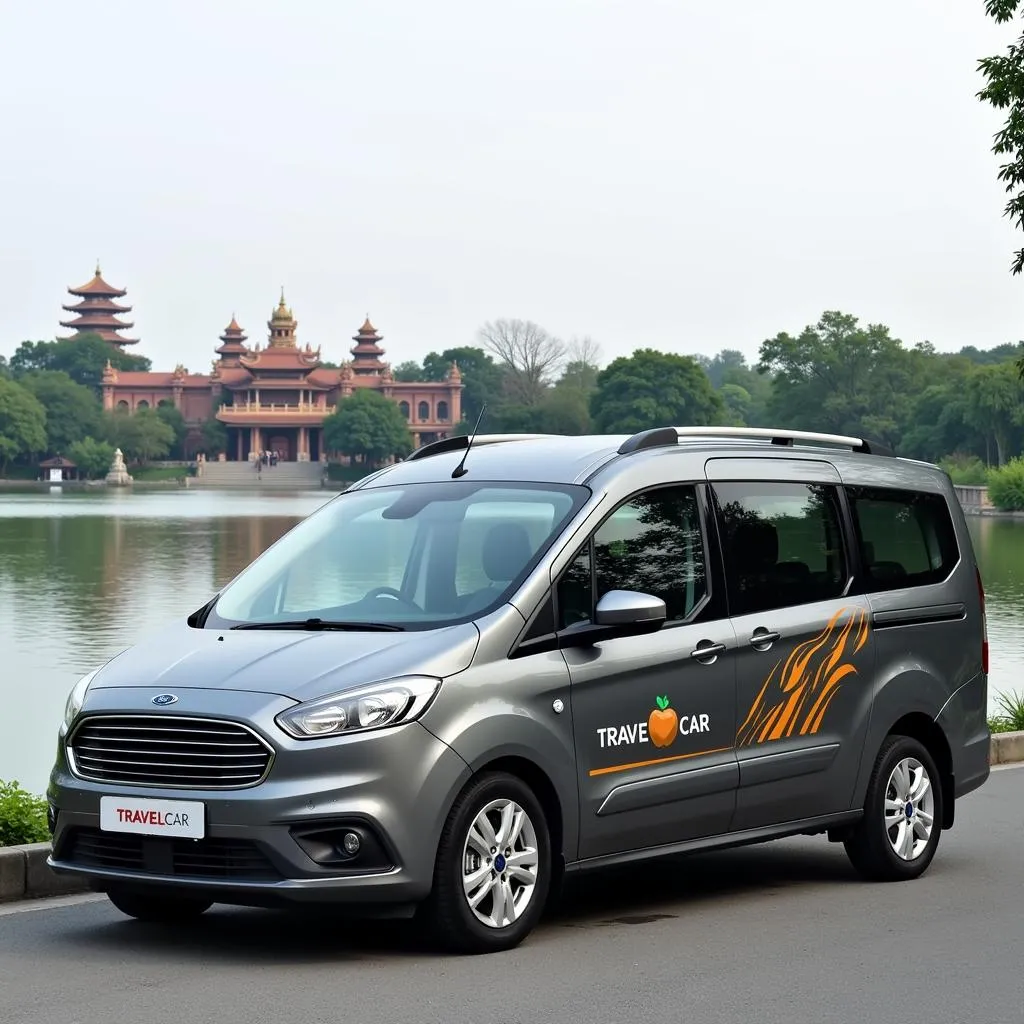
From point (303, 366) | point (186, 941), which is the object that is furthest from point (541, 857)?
point (303, 366)

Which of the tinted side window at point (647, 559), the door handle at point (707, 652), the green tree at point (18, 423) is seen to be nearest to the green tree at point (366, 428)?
the green tree at point (18, 423)

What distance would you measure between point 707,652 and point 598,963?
1387 millimetres

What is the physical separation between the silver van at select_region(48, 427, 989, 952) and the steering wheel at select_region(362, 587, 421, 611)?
3 cm

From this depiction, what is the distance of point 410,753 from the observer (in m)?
6.10

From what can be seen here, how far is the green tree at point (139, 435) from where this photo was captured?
178 metres

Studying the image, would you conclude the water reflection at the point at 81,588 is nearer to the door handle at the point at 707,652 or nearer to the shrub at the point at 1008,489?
the door handle at the point at 707,652

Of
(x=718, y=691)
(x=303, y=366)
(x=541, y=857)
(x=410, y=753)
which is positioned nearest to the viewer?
(x=410, y=753)

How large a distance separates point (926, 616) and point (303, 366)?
18406 centimetres

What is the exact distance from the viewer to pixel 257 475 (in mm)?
177125

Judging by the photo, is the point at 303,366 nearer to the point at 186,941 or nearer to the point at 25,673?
the point at 25,673

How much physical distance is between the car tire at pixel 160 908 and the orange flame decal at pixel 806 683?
6.83ft

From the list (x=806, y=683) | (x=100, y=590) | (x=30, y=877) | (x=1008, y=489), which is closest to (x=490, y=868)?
(x=806, y=683)

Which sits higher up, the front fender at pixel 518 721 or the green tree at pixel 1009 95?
the green tree at pixel 1009 95

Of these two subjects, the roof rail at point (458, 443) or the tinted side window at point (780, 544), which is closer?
the tinted side window at point (780, 544)
